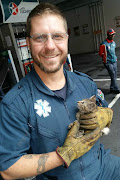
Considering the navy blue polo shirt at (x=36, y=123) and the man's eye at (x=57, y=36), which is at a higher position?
the man's eye at (x=57, y=36)

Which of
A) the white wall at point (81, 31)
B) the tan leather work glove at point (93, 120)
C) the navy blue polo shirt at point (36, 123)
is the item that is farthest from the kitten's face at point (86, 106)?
the white wall at point (81, 31)

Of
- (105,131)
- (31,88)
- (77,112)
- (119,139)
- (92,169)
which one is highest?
(31,88)

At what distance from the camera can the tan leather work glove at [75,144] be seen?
3.69 feet

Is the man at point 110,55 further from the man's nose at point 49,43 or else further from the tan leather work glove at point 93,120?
the man's nose at point 49,43

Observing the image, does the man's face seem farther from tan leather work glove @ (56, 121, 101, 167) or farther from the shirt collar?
tan leather work glove @ (56, 121, 101, 167)

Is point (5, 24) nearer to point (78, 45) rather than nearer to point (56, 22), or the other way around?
point (56, 22)

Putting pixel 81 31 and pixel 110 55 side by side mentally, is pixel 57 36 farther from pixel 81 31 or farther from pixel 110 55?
pixel 81 31

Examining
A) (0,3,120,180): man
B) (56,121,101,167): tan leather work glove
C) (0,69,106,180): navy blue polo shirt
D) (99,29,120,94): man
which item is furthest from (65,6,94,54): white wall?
(56,121,101,167): tan leather work glove

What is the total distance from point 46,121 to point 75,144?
290 mm

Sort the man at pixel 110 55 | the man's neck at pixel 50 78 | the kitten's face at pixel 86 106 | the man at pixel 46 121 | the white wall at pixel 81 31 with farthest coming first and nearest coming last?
the white wall at pixel 81 31 → the man at pixel 110 55 → the man's neck at pixel 50 78 → the kitten's face at pixel 86 106 → the man at pixel 46 121

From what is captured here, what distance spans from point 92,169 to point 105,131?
364mm

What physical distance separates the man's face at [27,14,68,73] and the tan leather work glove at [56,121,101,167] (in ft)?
1.80

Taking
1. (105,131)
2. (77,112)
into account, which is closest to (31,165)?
(77,112)

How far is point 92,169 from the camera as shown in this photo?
1.39m
